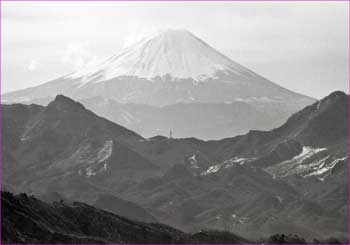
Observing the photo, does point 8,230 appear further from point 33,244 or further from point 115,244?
point 115,244

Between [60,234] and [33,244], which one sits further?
[60,234]

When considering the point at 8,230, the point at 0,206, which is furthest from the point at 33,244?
the point at 0,206

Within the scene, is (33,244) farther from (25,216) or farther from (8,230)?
(25,216)

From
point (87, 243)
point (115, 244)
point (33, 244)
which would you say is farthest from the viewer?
point (115, 244)

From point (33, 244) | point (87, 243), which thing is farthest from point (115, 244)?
point (33, 244)

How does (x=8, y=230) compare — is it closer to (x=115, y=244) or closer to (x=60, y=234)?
(x=60, y=234)

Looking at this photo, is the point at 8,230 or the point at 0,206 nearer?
the point at 8,230

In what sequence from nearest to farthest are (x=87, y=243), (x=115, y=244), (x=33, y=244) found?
(x=33, y=244) < (x=87, y=243) < (x=115, y=244)
